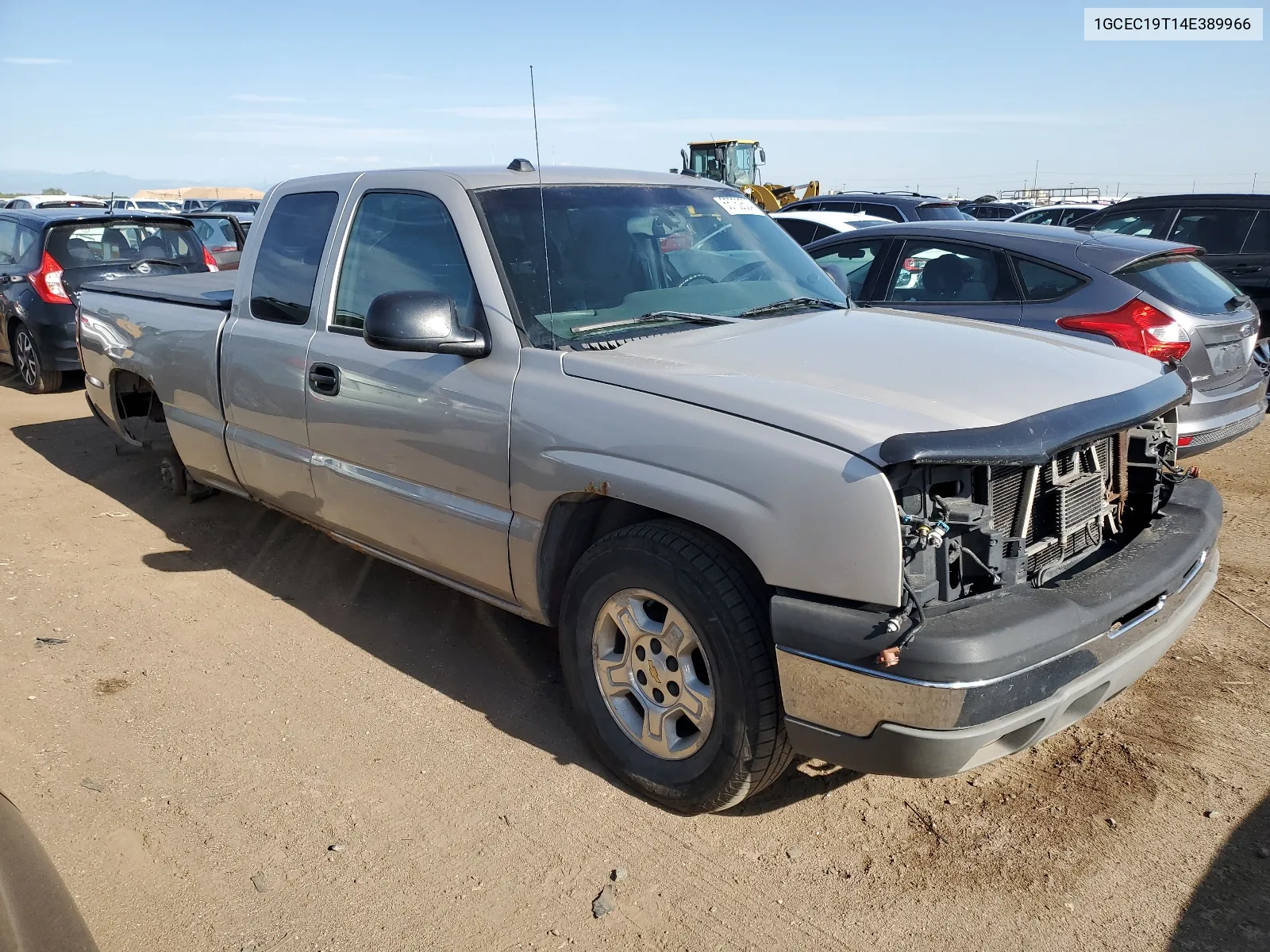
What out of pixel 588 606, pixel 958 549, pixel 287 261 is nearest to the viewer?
pixel 958 549

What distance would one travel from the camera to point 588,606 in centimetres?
315

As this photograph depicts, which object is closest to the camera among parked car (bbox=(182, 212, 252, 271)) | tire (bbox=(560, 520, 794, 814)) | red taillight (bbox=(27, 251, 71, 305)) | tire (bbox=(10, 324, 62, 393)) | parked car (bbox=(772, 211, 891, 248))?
tire (bbox=(560, 520, 794, 814))

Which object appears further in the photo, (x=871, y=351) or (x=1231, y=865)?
(x=871, y=351)

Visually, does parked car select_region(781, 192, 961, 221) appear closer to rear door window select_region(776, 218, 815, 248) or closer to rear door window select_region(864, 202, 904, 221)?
rear door window select_region(864, 202, 904, 221)

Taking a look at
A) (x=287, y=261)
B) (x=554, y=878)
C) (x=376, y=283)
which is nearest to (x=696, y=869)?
(x=554, y=878)

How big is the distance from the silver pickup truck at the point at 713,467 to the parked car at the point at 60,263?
6.05 m

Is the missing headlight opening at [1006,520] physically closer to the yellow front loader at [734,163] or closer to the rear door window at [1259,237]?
the rear door window at [1259,237]

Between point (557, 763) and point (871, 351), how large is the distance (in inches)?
66.5

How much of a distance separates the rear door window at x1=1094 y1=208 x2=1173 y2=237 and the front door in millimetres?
7951

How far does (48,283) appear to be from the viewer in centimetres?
941

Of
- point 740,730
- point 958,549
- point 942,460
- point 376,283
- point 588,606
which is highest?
point 376,283

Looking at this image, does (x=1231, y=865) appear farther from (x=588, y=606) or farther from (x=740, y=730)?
(x=588, y=606)

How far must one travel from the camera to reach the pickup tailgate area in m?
4.93

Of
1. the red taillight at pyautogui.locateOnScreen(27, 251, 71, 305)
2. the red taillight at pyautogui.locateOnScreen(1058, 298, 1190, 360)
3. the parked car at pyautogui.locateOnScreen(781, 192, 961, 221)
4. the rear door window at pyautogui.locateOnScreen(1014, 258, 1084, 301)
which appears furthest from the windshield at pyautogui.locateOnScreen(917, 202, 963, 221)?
the red taillight at pyautogui.locateOnScreen(27, 251, 71, 305)
